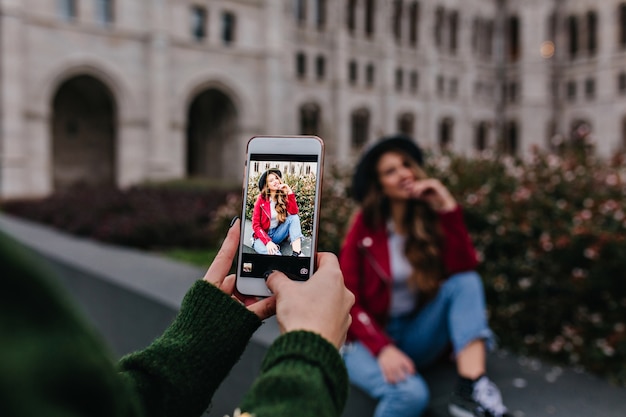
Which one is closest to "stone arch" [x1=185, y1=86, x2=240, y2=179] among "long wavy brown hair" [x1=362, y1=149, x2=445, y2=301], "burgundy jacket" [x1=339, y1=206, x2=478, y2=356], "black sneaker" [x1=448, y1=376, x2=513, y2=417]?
"long wavy brown hair" [x1=362, y1=149, x2=445, y2=301]

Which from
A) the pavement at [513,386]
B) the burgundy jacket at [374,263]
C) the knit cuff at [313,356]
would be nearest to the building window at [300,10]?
the pavement at [513,386]

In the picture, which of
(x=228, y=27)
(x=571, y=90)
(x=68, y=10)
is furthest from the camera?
(x=571, y=90)

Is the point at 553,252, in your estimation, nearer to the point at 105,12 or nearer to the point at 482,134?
the point at 105,12

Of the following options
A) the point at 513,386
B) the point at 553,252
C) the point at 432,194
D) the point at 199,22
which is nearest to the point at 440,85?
the point at 199,22

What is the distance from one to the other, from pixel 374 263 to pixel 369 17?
127 ft

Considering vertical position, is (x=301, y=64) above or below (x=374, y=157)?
above

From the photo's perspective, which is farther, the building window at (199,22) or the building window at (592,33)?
the building window at (592,33)

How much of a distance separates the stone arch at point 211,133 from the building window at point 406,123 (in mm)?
14816

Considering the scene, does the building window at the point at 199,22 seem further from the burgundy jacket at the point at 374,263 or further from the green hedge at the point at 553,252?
the burgundy jacket at the point at 374,263

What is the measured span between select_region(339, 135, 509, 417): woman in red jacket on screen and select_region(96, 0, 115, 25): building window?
2480 cm

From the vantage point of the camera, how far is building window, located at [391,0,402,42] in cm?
3994

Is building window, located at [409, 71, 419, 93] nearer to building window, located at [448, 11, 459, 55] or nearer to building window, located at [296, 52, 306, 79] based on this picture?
building window, located at [448, 11, 459, 55]

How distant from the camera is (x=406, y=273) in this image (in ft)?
11.1

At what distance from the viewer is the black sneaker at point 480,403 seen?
8.77ft
